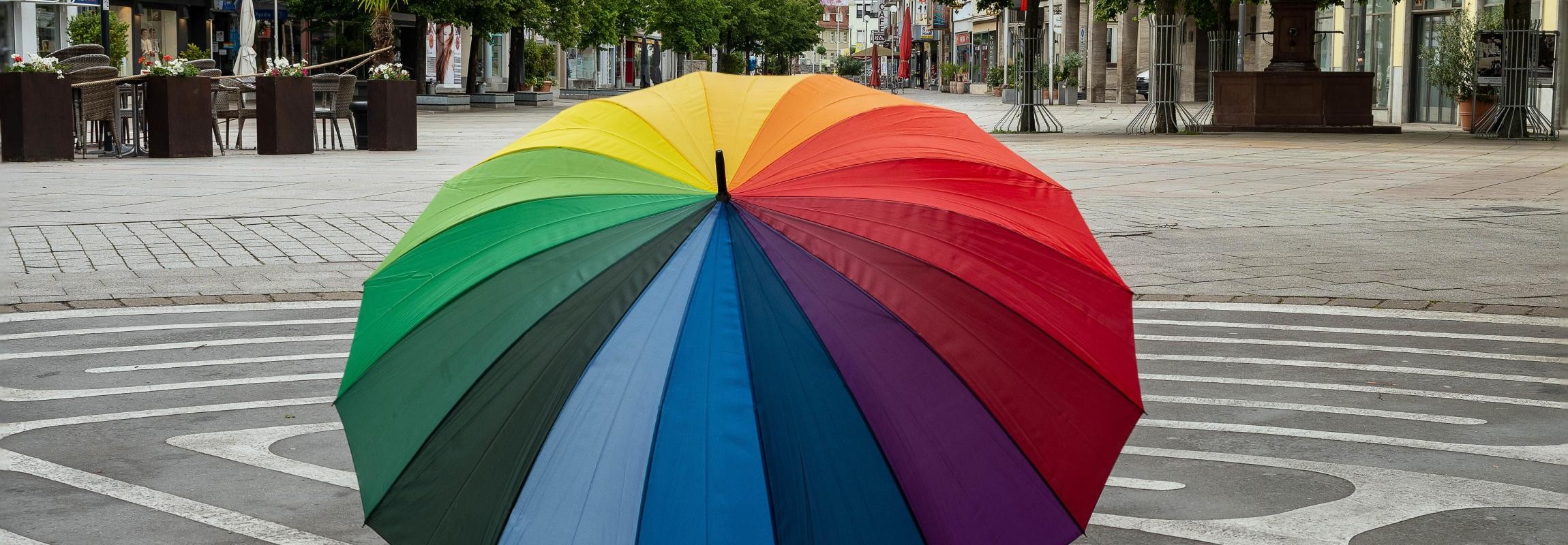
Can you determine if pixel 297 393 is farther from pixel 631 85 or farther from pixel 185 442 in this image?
pixel 631 85

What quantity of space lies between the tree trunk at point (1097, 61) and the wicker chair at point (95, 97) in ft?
141

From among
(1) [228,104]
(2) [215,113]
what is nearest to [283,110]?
(2) [215,113]

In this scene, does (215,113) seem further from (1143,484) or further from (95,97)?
(1143,484)

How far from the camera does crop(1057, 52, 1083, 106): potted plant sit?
53.8 m

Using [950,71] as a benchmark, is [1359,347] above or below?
below

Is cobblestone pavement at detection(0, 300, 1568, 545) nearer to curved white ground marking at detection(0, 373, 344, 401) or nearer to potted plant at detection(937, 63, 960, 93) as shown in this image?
curved white ground marking at detection(0, 373, 344, 401)

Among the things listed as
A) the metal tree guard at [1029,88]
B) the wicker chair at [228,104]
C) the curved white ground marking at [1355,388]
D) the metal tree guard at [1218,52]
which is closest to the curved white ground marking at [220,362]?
the curved white ground marking at [1355,388]

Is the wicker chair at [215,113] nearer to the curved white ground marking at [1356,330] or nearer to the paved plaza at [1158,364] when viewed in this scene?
the paved plaza at [1158,364]

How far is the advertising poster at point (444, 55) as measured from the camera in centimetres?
5253

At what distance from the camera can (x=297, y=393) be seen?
20.5 ft

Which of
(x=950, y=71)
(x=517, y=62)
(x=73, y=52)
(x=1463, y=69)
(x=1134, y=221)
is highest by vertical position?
(x=950, y=71)

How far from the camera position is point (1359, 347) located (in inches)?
284

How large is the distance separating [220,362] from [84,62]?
14.6m

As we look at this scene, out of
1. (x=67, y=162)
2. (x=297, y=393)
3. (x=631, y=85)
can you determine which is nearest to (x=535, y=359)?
(x=297, y=393)
